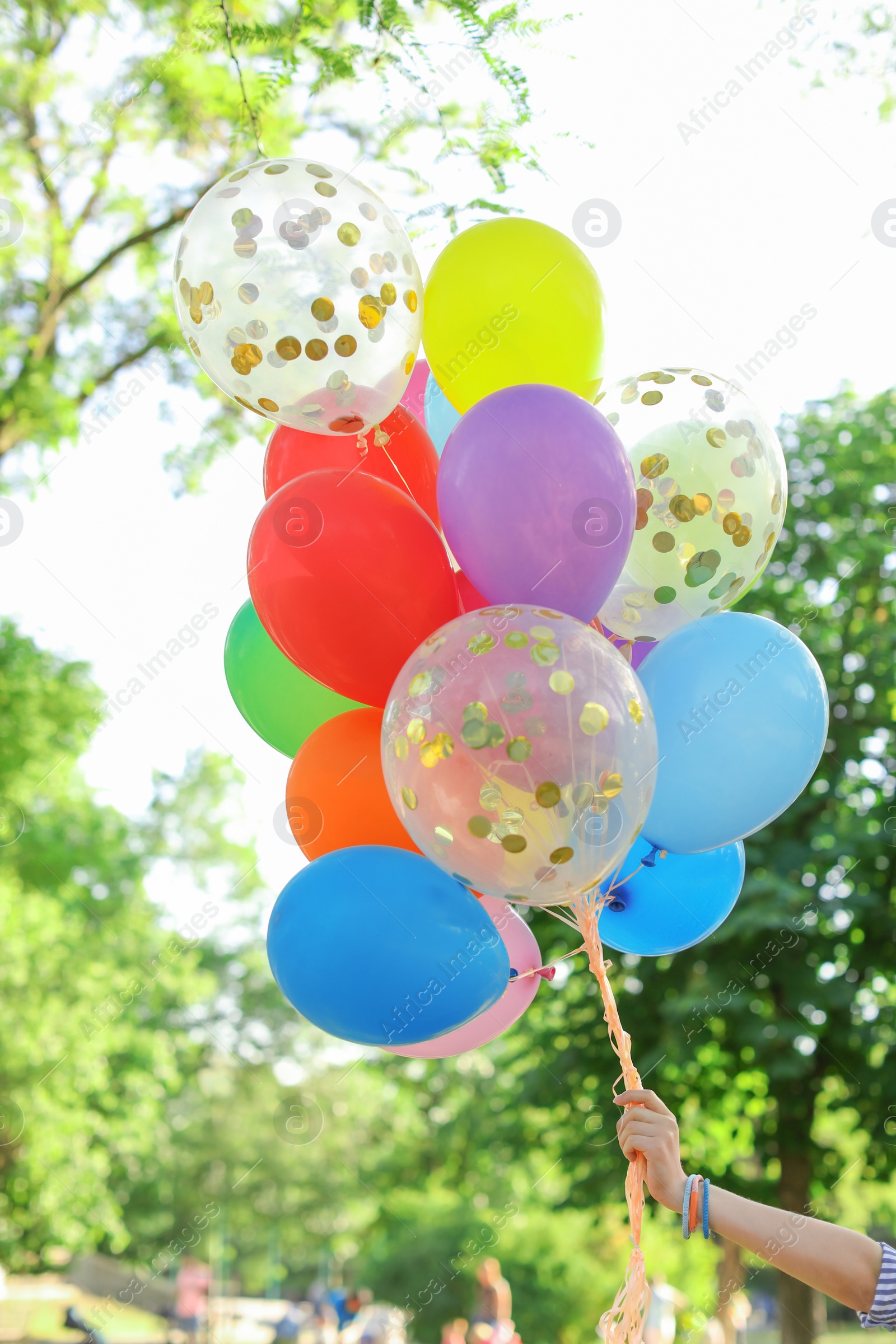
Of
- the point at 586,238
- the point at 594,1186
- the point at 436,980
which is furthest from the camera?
the point at 594,1186

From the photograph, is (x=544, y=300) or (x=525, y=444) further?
(x=544, y=300)

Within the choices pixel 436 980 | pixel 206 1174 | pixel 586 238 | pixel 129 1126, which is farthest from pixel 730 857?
pixel 206 1174

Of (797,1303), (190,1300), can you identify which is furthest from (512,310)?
(190,1300)

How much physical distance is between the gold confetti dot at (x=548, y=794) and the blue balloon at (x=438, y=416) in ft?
4.15

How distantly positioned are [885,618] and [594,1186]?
13.5 feet

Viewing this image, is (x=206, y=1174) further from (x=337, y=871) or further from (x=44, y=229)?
(x=337, y=871)

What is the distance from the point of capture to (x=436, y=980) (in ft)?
6.95

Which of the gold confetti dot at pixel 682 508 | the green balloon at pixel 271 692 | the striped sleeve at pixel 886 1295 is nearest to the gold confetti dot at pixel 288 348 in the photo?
the green balloon at pixel 271 692

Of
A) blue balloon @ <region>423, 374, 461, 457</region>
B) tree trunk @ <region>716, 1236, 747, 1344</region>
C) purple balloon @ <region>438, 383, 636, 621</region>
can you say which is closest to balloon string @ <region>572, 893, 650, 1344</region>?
purple balloon @ <region>438, 383, 636, 621</region>

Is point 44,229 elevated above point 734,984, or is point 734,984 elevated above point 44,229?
point 734,984

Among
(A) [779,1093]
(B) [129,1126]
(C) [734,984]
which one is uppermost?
(C) [734,984]

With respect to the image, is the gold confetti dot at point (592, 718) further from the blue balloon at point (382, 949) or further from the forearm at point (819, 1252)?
the forearm at point (819, 1252)

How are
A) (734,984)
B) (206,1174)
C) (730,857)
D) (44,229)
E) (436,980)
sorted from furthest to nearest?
(206,1174)
(44,229)
(734,984)
(730,857)
(436,980)

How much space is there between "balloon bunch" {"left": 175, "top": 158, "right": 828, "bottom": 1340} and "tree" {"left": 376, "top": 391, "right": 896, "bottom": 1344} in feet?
11.7
